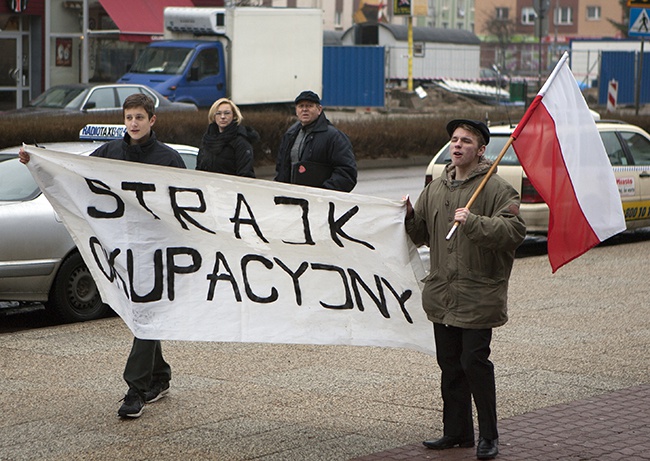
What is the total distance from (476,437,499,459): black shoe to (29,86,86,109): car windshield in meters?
20.7

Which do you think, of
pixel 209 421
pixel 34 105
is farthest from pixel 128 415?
pixel 34 105

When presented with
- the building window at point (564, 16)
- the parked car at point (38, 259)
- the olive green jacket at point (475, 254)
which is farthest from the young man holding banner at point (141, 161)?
the building window at point (564, 16)

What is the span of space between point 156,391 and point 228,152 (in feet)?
12.7

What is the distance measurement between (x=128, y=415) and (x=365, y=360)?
2.15 metres

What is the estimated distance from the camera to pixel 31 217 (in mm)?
9602

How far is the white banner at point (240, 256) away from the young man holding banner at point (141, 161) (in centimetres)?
32

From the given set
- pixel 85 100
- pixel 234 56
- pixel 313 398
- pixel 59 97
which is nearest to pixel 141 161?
pixel 313 398

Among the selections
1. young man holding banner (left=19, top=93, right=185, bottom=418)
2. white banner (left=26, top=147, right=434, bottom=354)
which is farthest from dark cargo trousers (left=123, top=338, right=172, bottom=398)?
white banner (left=26, top=147, right=434, bottom=354)

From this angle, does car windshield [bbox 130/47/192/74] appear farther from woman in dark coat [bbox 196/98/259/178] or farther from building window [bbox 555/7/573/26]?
building window [bbox 555/7/573/26]

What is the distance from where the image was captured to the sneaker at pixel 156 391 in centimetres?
691

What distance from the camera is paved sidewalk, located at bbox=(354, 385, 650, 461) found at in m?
5.97

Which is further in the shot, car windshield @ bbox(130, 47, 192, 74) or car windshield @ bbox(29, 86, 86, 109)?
car windshield @ bbox(130, 47, 192, 74)

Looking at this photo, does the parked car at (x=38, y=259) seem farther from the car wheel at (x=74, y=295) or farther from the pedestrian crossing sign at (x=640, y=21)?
the pedestrian crossing sign at (x=640, y=21)

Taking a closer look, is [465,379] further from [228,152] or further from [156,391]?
[228,152]
